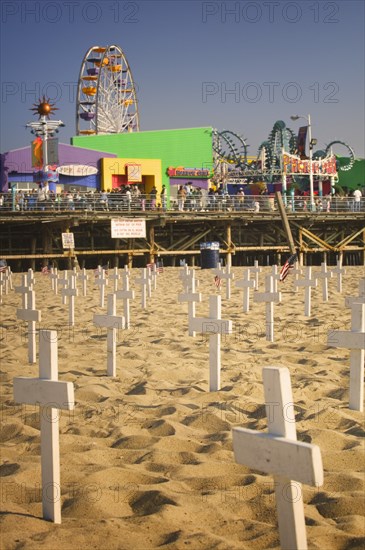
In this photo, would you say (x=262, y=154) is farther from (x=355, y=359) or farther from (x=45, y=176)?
(x=355, y=359)

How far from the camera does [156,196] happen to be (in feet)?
121

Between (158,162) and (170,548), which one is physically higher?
(158,162)

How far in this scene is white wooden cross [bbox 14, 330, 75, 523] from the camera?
13.9ft

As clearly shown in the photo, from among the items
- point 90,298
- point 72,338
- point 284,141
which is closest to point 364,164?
point 284,141

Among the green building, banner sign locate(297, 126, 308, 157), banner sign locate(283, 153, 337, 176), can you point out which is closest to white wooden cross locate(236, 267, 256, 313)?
the green building

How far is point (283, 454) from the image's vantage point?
313 cm

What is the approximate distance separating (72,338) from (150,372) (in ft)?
11.4

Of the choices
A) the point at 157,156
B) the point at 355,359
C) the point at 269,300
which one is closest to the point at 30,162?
the point at 157,156

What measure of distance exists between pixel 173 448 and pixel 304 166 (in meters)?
42.4

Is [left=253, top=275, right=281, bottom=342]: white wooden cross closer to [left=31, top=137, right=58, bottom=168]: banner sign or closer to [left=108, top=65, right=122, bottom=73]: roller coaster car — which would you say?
[left=31, top=137, right=58, bottom=168]: banner sign

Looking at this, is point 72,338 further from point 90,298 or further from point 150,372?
point 90,298

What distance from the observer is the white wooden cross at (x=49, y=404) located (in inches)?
166

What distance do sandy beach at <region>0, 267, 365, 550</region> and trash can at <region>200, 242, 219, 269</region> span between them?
2025 cm

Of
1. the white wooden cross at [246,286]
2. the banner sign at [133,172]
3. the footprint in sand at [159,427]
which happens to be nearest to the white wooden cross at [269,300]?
the white wooden cross at [246,286]
